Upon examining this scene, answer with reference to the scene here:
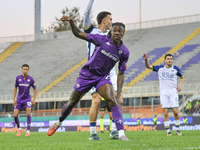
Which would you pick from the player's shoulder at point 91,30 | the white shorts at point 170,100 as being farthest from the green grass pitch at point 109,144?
the white shorts at point 170,100

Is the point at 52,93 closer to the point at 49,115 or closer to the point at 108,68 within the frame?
the point at 49,115

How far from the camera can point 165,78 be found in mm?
10289

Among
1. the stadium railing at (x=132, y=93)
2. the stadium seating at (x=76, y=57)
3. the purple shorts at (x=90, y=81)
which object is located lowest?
the purple shorts at (x=90, y=81)

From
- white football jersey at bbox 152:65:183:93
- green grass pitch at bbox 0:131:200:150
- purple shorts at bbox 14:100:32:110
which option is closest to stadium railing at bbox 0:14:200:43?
white football jersey at bbox 152:65:183:93

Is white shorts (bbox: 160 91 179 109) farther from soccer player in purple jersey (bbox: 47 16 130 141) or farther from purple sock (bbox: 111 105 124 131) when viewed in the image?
purple sock (bbox: 111 105 124 131)

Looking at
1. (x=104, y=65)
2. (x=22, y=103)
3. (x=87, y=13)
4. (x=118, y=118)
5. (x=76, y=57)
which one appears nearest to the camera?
(x=118, y=118)

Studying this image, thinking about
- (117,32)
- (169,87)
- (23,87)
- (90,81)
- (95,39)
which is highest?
(117,32)

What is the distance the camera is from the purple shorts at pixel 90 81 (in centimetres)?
619

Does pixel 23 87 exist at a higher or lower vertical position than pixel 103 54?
lower

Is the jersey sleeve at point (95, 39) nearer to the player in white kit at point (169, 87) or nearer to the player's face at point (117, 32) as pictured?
the player's face at point (117, 32)

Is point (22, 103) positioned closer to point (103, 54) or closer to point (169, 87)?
point (169, 87)

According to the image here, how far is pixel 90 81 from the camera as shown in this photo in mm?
6223

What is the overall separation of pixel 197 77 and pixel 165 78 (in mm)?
18870

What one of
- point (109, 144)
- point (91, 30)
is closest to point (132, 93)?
point (91, 30)
